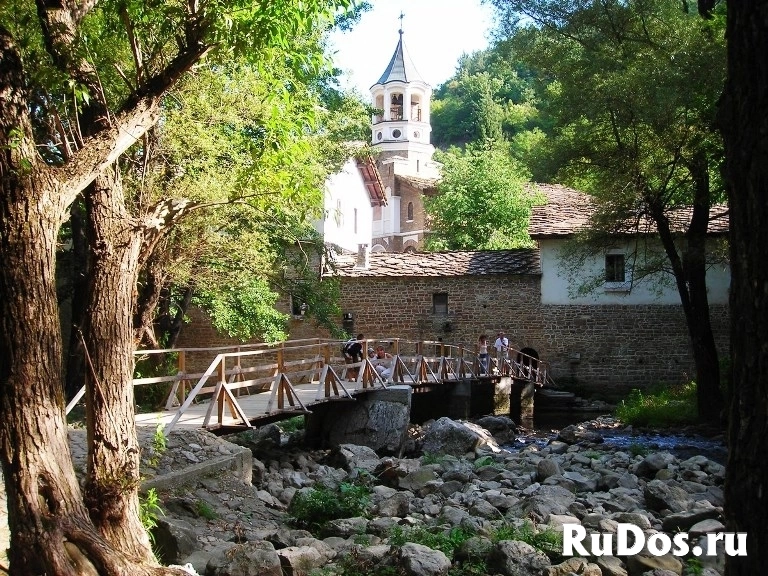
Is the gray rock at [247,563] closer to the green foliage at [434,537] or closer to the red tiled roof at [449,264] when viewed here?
the green foliage at [434,537]

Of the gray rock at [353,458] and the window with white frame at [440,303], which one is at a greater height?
the window with white frame at [440,303]

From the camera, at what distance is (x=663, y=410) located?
20859 millimetres

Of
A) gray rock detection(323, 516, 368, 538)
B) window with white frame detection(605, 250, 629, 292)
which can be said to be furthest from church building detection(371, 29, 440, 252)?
gray rock detection(323, 516, 368, 538)

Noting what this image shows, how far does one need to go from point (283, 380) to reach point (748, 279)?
10.1m

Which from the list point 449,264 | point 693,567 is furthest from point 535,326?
point 693,567

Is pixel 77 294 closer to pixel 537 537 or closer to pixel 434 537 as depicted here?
pixel 434 537

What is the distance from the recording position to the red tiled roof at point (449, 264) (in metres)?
27.8

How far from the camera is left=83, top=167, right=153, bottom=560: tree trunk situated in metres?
5.83

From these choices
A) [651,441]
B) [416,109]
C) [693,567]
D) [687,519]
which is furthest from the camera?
[416,109]

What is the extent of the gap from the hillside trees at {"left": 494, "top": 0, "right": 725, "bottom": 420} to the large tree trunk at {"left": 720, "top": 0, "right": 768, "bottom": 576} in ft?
47.7

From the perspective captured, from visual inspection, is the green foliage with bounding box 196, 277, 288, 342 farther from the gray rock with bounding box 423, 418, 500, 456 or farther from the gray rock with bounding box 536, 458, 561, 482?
the gray rock with bounding box 536, 458, 561, 482

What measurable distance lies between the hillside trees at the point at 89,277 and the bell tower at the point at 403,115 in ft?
157

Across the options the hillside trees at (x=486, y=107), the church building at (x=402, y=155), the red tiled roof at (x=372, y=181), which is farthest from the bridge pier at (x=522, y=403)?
the hillside trees at (x=486, y=107)

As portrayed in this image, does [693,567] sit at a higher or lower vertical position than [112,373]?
lower
